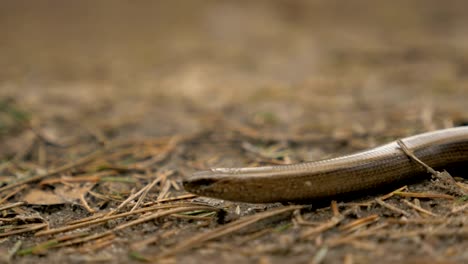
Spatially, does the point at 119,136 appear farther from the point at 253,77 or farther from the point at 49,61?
the point at 49,61

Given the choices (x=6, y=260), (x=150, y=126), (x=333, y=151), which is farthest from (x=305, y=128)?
(x=6, y=260)

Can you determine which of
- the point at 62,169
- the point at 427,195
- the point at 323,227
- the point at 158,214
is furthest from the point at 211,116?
the point at 323,227

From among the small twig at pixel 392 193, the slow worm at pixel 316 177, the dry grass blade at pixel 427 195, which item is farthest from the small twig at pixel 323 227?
the dry grass blade at pixel 427 195

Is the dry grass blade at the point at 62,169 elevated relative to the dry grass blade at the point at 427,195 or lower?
elevated

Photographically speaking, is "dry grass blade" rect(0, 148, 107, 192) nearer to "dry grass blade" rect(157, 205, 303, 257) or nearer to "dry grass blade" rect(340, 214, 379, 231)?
"dry grass blade" rect(157, 205, 303, 257)

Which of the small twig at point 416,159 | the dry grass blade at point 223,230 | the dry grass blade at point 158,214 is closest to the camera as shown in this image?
the dry grass blade at point 223,230

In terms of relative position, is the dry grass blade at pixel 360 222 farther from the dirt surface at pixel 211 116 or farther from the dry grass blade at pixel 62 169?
the dry grass blade at pixel 62 169

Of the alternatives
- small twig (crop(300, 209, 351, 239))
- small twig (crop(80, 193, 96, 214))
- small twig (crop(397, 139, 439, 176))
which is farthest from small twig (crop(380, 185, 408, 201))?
small twig (crop(80, 193, 96, 214))

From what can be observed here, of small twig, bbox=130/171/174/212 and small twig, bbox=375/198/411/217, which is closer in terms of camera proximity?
small twig, bbox=375/198/411/217
